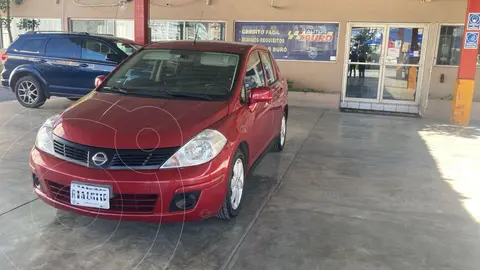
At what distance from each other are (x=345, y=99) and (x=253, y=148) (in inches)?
300

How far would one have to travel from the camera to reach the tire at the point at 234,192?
3.54 m

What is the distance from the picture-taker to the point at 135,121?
3.40m

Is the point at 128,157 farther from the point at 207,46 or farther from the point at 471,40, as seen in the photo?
the point at 471,40

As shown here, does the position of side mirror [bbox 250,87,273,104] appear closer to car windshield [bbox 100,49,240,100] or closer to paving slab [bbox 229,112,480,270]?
car windshield [bbox 100,49,240,100]

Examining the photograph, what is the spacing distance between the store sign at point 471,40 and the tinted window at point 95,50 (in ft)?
24.3

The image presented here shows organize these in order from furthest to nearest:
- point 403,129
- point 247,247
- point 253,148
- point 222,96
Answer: point 403,129
point 253,148
point 222,96
point 247,247

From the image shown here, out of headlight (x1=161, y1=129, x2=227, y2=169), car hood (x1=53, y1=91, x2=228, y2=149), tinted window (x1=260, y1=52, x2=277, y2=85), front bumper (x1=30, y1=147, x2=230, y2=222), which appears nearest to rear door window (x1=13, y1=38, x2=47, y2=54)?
tinted window (x1=260, y1=52, x2=277, y2=85)

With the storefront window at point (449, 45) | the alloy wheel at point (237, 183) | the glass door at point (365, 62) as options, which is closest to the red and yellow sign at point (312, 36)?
the glass door at point (365, 62)

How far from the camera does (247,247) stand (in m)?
3.28

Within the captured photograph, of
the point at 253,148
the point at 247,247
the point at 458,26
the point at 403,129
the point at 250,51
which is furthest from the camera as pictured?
the point at 458,26

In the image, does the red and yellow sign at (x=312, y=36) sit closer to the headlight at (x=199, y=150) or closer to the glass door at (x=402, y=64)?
the glass door at (x=402, y=64)

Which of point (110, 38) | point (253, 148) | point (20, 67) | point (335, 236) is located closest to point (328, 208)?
point (335, 236)

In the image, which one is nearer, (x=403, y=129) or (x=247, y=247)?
(x=247, y=247)

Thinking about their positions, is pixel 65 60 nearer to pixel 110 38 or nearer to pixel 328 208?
pixel 110 38
